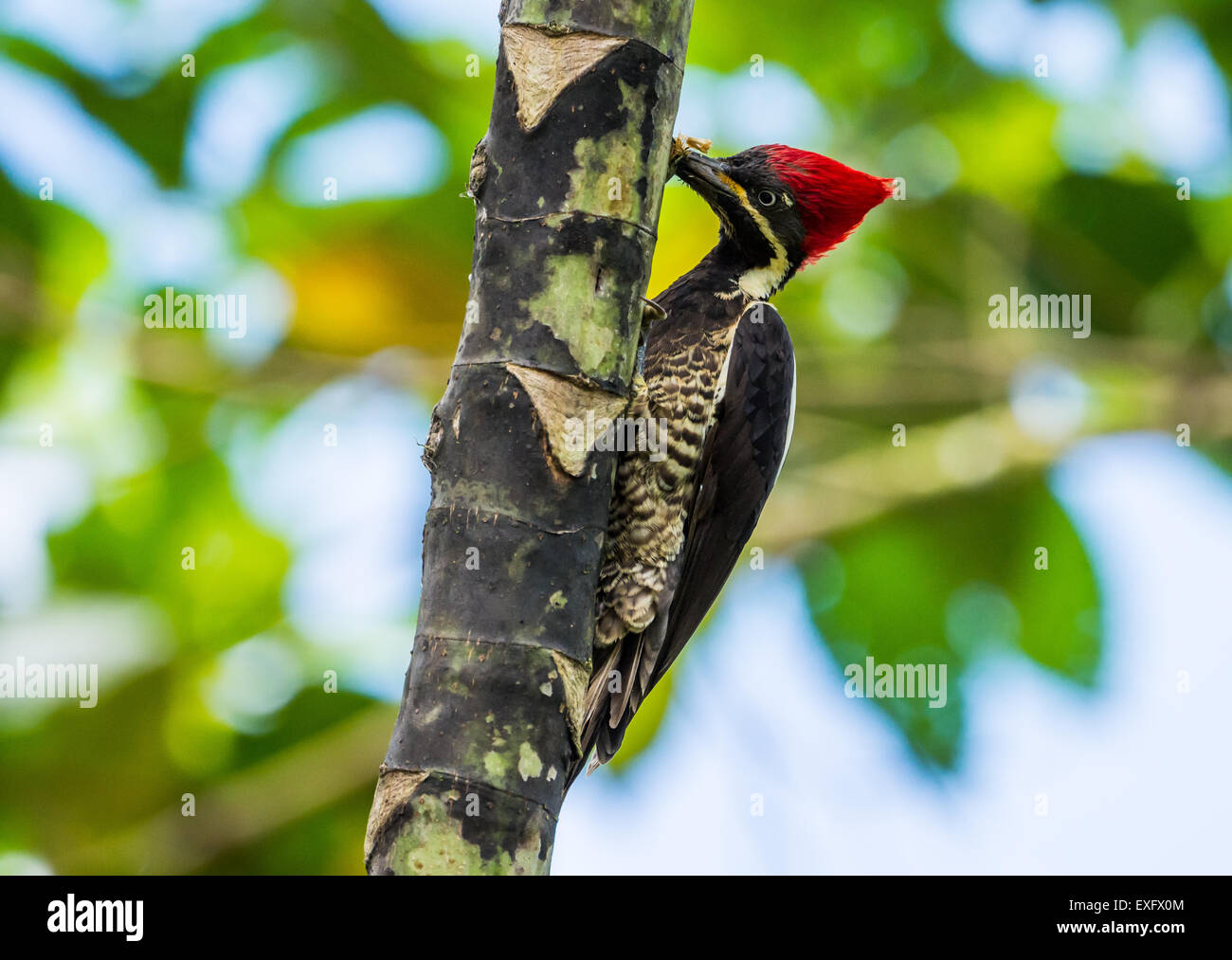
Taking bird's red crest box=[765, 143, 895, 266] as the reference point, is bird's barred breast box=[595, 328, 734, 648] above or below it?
below

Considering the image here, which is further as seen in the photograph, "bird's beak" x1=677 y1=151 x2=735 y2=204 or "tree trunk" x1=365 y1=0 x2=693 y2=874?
"bird's beak" x1=677 y1=151 x2=735 y2=204

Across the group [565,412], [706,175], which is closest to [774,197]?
[706,175]

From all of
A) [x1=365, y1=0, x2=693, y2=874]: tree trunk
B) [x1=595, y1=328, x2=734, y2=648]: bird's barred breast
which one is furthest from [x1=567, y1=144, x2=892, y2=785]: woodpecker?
[x1=365, y1=0, x2=693, y2=874]: tree trunk

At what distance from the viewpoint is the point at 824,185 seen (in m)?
4.62

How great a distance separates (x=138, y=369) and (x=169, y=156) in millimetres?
1166

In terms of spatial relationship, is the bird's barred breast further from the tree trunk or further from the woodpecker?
the tree trunk

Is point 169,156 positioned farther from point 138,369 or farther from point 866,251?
point 866,251

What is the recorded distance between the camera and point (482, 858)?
2.15m

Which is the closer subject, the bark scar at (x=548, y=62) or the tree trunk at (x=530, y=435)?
the tree trunk at (x=530, y=435)

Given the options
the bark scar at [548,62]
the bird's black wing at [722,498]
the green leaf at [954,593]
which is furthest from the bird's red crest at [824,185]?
the green leaf at [954,593]

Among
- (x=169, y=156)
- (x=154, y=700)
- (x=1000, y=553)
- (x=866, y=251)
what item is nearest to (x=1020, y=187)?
(x=866, y=251)

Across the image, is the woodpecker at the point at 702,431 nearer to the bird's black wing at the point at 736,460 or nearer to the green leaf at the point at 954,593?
the bird's black wing at the point at 736,460

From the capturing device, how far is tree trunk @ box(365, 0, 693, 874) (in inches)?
87.0

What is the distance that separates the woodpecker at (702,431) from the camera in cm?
410
